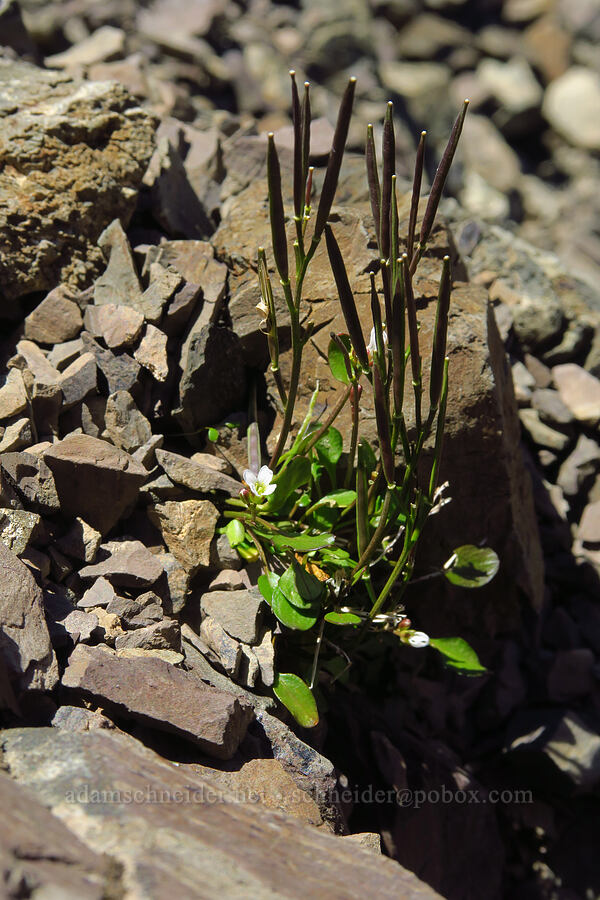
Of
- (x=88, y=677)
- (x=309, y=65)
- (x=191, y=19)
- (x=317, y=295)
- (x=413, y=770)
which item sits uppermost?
(x=191, y=19)

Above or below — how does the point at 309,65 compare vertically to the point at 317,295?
above

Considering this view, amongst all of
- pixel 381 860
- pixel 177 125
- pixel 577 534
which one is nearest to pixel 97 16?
pixel 177 125

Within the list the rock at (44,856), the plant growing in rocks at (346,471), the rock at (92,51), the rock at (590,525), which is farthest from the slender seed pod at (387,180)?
the rock at (92,51)

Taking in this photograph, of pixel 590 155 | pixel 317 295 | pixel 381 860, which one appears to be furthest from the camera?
pixel 590 155

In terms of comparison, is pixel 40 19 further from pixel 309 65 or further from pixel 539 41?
pixel 539 41

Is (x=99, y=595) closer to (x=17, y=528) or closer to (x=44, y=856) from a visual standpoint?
(x=17, y=528)

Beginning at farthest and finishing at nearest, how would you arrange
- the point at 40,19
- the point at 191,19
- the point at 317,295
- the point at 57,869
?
the point at 191,19
the point at 40,19
the point at 317,295
the point at 57,869

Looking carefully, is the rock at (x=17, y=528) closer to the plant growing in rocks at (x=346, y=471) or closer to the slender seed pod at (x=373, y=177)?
the plant growing in rocks at (x=346, y=471)
